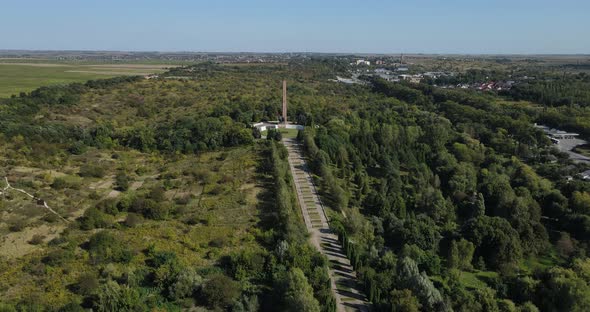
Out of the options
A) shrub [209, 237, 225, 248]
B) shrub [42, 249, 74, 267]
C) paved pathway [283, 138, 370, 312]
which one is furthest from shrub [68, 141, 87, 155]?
shrub [209, 237, 225, 248]

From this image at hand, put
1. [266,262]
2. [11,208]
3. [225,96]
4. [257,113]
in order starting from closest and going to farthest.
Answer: [266,262]
[11,208]
[257,113]
[225,96]

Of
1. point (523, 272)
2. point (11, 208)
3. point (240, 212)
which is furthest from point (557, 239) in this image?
point (11, 208)

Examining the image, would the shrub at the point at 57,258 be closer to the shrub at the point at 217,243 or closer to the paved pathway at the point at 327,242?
the shrub at the point at 217,243

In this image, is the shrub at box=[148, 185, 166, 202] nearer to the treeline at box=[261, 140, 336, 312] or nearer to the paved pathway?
the treeline at box=[261, 140, 336, 312]

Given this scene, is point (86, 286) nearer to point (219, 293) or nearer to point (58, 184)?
point (219, 293)

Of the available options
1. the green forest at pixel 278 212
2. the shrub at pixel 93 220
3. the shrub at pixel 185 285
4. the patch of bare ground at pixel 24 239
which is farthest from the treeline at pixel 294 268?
the patch of bare ground at pixel 24 239

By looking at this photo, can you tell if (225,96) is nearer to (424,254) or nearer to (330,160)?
(330,160)
